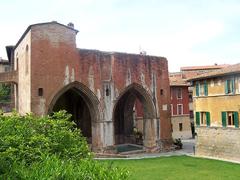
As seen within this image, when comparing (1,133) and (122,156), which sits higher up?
(1,133)

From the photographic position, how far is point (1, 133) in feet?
32.8

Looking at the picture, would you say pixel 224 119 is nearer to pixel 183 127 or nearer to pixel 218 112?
pixel 218 112

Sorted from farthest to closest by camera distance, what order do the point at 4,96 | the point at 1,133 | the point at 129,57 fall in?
the point at 4,96 → the point at 129,57 → the point at 1,133

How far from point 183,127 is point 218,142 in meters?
22.0

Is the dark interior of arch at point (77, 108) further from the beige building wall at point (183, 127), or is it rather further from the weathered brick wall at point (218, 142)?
the beige building wall at point (183, 127)

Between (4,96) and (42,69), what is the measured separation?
18247mm

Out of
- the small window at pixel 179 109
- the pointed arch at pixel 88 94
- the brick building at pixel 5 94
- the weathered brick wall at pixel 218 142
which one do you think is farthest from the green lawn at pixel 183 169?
the small window at pixel 179 109

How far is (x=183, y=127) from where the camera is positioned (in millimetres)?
47906

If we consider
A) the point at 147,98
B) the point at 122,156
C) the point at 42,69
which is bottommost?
the point at 122,156

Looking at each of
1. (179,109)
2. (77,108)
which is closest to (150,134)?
(77,108)

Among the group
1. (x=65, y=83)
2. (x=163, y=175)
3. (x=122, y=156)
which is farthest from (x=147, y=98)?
(x=163, y=175)

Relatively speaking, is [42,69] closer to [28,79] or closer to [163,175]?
[28,79]

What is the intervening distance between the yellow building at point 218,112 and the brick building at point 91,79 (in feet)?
16.0

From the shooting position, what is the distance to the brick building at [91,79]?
26406 mm
